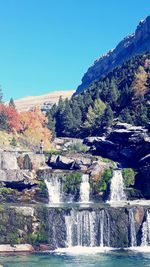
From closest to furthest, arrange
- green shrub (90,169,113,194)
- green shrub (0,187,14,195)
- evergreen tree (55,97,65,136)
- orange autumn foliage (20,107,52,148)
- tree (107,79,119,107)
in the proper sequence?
green shrub (0,187,14,195)
green shrub (90,169,113,194)
orange autumn foliage (20,107,52,148)
tree (107,79,119,107)
evergreen tree (55,97,65,136)

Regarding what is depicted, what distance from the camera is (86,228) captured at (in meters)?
68.8

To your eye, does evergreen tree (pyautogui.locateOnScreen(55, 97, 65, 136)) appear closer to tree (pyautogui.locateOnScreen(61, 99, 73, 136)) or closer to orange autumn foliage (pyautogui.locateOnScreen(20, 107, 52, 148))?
tree (pyautogui.locateOnScreen(61, 99, 73, 136))

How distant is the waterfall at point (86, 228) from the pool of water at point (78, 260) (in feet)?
19.0

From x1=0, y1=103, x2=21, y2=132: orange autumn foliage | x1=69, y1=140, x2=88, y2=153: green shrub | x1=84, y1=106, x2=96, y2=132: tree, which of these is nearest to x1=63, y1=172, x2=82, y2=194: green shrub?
x1=69, y1=140, x2=88, y2=153: green shrub

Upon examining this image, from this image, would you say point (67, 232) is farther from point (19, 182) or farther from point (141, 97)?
point (141, 97)

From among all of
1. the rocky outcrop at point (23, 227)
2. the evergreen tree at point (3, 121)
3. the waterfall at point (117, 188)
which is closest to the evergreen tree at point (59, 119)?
the evergreen tree at point (3, 121)

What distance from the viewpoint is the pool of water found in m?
55.3

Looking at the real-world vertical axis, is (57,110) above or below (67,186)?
above

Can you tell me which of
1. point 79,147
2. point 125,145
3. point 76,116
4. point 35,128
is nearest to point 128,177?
point 125,145

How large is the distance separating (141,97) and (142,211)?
246 ft

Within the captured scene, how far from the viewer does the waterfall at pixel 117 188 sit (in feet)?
303

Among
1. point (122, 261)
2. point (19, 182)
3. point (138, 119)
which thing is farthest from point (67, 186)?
point (138, 119)

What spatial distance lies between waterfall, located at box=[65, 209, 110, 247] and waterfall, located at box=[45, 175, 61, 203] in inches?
769

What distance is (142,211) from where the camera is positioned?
71625mm
